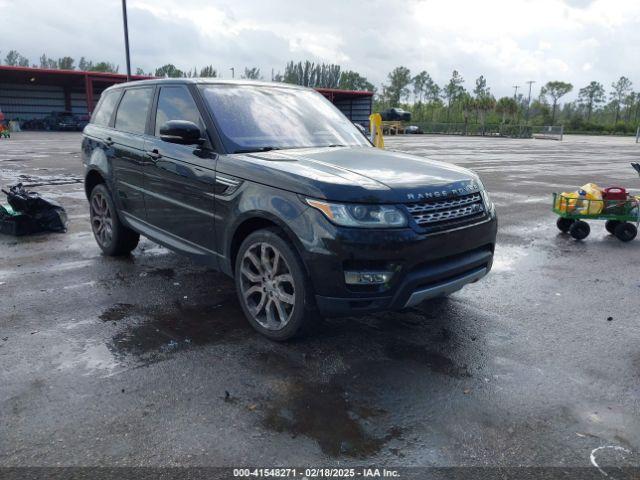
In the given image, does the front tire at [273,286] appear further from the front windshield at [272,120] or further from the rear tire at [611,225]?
the rear tire at [611,225]

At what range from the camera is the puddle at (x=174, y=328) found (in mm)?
3693

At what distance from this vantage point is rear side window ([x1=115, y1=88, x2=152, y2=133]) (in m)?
5.12

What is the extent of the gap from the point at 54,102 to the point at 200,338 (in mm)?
50177

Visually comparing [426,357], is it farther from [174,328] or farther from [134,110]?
[134,110]

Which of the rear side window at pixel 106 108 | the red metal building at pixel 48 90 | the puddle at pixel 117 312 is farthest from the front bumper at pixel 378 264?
the red metal building at pixel 48 90

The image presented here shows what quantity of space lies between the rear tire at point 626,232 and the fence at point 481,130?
60887 millimetres

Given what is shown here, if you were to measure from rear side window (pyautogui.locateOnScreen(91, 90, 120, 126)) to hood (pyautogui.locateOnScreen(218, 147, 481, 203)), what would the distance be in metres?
2.54

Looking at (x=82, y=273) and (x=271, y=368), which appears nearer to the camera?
(x=271, y=368)

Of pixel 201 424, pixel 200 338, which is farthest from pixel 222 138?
pixel 201 424

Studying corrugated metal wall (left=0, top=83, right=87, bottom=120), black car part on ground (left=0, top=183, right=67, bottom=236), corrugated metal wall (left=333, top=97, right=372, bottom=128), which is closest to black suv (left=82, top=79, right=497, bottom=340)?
black car part on ground (left=0, top=183, right=67, bottom=236)

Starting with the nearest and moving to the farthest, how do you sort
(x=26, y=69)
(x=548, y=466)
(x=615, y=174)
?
(x=548, y=466), (x=615, y=174), (x=26, y=69)

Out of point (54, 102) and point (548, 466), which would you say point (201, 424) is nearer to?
point (548, 466)

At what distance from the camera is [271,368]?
11.2 ft

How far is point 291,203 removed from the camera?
347 cm
